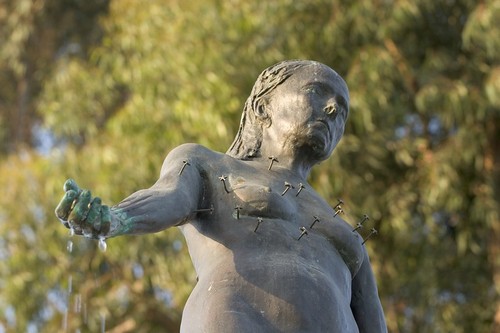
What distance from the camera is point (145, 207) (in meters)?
4.61

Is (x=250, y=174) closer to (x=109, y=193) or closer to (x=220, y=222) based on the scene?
(x=220, y=222)

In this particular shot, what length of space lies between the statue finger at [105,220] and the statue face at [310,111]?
4.07 ft

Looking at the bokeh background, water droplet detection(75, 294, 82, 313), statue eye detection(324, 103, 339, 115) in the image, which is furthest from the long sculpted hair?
water droplet detection(75, 294, 82, 313)

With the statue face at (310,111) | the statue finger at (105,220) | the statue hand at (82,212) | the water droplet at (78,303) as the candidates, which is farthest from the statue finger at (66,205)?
the water droplet at (78,303)

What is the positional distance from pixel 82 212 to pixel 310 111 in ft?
4.57

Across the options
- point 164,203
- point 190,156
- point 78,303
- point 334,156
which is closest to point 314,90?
point 190,156

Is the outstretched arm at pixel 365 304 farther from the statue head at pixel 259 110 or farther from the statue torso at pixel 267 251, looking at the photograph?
the statue head at pixel 259 110

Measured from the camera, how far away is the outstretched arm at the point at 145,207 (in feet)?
13.6

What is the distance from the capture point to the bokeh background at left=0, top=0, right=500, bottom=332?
14.8m

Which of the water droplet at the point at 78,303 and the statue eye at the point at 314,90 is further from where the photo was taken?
the water droplet at the point at 78,303

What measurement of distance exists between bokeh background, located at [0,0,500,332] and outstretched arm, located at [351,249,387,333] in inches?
336

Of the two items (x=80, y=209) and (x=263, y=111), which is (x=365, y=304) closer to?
(x=263, y=111)

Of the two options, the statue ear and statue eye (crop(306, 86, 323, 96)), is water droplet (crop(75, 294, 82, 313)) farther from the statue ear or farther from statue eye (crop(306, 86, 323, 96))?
statue eye (crop(306, 86, 323, 96))

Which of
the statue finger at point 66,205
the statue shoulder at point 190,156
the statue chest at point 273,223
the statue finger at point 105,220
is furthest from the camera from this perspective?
the statue shoulder at point 190,156
